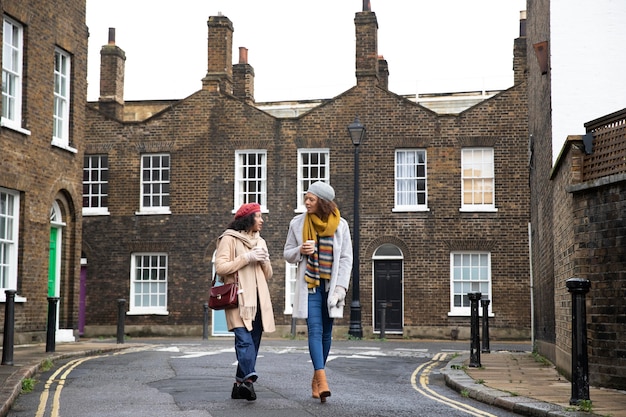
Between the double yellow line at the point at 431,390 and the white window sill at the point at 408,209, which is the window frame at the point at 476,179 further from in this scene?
the double yellow line at the point at 431,390

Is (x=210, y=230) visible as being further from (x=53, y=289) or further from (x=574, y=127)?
(x=574, y=127)

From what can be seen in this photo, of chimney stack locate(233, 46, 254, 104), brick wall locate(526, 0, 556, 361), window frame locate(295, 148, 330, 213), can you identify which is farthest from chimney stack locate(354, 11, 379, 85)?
brick wall locate(526, 0, 556, 361)

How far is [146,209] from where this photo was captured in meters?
30.4

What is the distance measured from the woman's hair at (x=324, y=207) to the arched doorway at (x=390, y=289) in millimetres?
20335

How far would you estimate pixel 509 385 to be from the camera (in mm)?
10320

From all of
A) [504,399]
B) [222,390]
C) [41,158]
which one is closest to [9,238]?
[41,158]

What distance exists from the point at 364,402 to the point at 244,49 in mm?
29128

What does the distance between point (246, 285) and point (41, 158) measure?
11.7m

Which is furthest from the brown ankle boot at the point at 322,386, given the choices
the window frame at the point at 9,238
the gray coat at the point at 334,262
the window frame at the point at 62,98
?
the window frame at the point at 62,98

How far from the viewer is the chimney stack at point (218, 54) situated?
30.5 m

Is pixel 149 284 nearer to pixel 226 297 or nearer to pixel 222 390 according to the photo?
pixel 222 390

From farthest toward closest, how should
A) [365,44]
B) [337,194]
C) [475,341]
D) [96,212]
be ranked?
1. [96,212]
2. [365,44]
3. [337,194]
4. [475,341]

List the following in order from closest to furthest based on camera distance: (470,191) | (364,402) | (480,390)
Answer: (364,402) → (480,390) → (470,191)

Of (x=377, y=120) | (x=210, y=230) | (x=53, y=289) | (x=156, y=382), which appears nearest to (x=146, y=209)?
(x=210, y=230)
